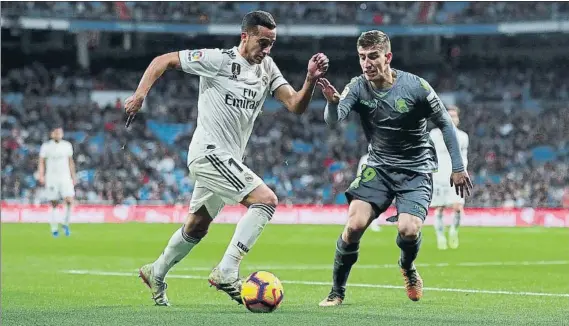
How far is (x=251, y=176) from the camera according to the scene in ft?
26.8

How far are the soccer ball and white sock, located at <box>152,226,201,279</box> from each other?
2.87 feet

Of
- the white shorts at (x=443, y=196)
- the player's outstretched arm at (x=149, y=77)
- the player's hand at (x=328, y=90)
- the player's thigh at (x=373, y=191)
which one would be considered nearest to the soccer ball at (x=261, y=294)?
the player's thigh at (x=373, y=191)

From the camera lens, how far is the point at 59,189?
2222cm

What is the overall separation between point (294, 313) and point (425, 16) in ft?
121

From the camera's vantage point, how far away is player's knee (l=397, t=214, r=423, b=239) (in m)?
8.45

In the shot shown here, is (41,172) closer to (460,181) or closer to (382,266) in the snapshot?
(382,266)

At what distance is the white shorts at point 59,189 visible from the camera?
2212 centimetres

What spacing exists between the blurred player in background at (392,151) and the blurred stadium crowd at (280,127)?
25.7 metres

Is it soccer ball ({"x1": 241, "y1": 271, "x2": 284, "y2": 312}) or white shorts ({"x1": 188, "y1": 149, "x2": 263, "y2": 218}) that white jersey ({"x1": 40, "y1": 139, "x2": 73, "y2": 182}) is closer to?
white shorts ({"x1": 188, "y1": 149, "x2": 263, "y2": 218})

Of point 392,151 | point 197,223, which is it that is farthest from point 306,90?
point 197,223

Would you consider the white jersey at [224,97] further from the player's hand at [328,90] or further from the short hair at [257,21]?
the player's hand at [328,90]

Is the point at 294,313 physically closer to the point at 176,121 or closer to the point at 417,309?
the point at 417,309

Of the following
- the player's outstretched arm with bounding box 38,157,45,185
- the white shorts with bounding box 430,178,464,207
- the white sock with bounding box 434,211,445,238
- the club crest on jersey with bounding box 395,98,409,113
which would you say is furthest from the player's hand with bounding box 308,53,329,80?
the player's outstretched arm with bounding box 38,157,45,185

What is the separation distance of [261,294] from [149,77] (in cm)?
183
